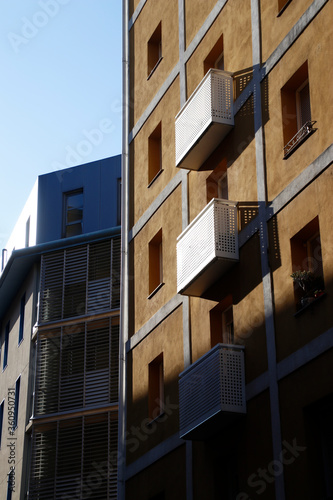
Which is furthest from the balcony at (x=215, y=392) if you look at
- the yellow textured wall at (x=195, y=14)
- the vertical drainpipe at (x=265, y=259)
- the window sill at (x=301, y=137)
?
the yellow textured wall at (x=195, y=14)

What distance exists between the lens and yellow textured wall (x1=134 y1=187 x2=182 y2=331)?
24141 millimetres

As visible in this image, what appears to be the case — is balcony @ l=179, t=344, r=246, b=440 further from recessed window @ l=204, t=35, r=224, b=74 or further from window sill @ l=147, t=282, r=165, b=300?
recessed window @ l=204, t=35, r=224, b=74

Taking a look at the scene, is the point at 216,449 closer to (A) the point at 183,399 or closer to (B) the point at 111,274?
(A) the point at 183,399

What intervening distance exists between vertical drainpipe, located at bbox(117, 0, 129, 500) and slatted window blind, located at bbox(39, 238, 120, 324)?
990 cm

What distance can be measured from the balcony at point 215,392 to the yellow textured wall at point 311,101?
331 cm

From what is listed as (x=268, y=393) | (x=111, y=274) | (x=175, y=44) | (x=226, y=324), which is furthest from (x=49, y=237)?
(x=268, y=393)

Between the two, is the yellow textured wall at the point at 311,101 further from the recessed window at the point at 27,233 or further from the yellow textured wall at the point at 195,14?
the recessed window at the point at 27,233

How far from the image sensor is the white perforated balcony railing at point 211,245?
2048 centimetres

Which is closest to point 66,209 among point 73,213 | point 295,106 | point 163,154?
point 73,213

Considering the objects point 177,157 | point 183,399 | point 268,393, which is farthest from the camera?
point 177,157

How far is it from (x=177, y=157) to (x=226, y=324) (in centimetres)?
431

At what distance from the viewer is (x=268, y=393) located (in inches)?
718

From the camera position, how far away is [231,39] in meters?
22.7
